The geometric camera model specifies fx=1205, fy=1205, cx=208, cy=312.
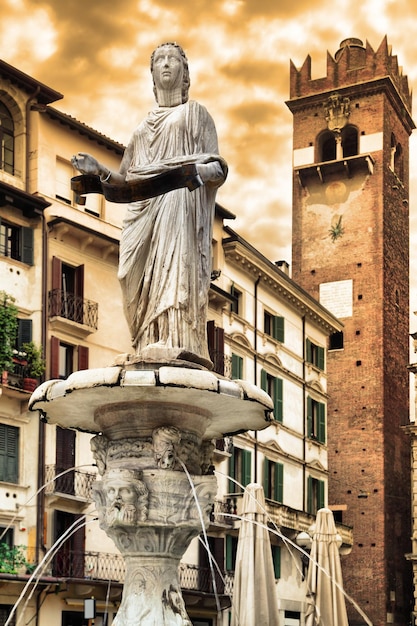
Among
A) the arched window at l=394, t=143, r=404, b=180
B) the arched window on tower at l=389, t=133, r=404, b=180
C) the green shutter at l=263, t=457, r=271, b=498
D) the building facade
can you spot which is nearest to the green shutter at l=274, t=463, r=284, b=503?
the green shutter at l=263, t=457, r=271, b=498

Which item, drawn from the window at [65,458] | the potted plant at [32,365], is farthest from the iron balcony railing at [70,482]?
the potted plant at [32,365]

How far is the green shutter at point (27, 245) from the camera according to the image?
3438 cm

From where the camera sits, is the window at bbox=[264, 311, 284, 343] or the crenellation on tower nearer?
the window at bbox=[264, 311, 284, 343]

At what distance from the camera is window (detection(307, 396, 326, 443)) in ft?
166

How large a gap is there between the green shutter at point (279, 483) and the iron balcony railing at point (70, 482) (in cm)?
1319

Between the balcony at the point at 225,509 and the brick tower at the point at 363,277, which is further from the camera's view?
the brick tower at the point at 363,277

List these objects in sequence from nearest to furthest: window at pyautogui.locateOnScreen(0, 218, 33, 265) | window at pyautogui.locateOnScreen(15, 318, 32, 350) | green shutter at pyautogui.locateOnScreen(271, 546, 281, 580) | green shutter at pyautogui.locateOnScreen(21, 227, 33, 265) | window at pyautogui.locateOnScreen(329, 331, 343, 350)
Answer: window at pyautogui.locateOnScreen(15, 318, 32, 350) → window at pyautogui.locateOnScreen(0, 218, 33, 265) → green shutter at pyautogui.locateOnScreen(21, 227, 33, 265) → green shutter at pyautogui.locateOnScreen(271, 546, 281, 580) → window at pyautogui.locateOnScreen(329, 331, 343, 350)

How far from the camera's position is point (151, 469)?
9969mm

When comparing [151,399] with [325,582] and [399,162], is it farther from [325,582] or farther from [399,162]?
[399,162]

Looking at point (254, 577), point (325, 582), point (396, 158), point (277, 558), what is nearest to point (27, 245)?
point (325, 582)

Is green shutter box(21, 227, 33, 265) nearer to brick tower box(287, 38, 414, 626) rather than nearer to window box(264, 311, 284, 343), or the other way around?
window box(264, 311, 284, 343)

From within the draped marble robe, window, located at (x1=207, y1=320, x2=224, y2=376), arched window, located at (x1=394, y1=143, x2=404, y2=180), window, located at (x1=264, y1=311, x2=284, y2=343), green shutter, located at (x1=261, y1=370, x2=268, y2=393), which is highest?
arched window, located at (x1=394, y1=143, x2=404, y2=180)

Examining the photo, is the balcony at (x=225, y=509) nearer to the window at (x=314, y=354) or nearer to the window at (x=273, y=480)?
the window at (x=273, y=480)

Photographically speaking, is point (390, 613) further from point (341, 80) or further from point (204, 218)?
point (204, 218)
